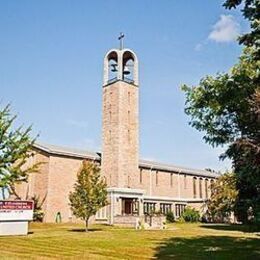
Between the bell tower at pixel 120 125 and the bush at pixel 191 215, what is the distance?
9.03 metres

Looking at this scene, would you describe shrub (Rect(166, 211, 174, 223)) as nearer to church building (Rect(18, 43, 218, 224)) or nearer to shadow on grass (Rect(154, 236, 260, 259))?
church building (Rect(18, 43, 218, 224))

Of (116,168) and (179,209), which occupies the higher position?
(116,168)

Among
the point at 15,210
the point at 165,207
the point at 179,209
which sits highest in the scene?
the point at 165,207

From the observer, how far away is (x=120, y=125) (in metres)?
45.6

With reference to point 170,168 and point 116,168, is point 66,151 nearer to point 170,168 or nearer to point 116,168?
point 116,168

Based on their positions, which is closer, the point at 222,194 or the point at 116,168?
the point at 222,194

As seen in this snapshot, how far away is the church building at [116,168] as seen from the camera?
42.5 metres

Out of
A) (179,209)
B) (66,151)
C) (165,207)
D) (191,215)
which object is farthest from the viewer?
(179,209)

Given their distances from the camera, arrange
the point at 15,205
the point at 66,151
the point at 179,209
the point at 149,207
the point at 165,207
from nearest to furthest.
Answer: the point at 15,205, the point at 66,151, the point at 149,207, the point at 165,207, the point at 179,209

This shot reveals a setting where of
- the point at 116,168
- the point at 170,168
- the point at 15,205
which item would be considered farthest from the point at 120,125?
the point at 15,205

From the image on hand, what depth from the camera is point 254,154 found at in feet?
36.0

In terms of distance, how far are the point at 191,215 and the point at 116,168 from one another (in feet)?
40.5

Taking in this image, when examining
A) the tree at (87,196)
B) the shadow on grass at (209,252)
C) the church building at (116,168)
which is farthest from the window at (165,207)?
the shadow on grass at (209,252)

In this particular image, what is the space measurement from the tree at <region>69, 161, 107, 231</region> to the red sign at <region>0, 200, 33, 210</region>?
3.94 m
